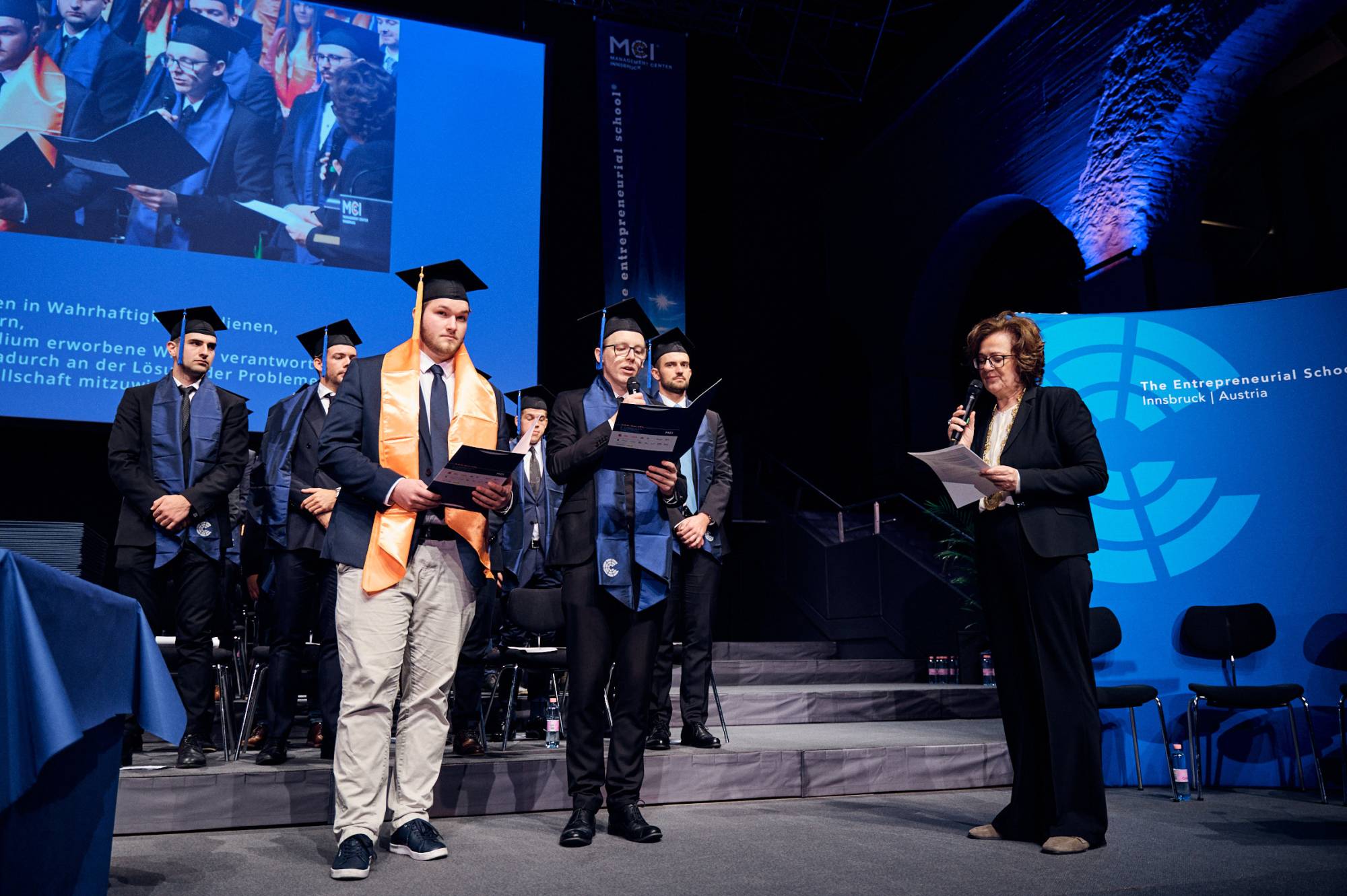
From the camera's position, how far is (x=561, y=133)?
26.1 ft

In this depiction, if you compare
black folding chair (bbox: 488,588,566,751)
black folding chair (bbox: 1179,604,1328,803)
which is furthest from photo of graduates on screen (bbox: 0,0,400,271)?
black folding chair (bbox: 1179,604,1328,803)

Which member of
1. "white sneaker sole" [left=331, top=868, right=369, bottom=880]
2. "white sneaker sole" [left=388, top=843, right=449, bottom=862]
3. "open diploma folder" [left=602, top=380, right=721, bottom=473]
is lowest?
"white sneaker sole" [left=388, top=843, right=449, bottom=862]

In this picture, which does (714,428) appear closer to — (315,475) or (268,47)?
(315,475)

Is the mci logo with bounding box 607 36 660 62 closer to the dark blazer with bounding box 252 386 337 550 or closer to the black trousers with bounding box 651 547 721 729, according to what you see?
the dark blazer with bounding box 252 386 337 550

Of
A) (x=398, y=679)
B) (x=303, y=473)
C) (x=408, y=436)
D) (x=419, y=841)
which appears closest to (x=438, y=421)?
(x=408, y=436)

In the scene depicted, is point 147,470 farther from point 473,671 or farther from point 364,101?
point 364,101

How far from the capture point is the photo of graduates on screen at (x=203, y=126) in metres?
6.00

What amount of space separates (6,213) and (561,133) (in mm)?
3870

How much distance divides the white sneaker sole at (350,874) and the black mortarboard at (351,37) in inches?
233

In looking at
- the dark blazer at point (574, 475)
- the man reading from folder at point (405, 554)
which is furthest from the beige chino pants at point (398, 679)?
the dark blazer at point (574, 475)

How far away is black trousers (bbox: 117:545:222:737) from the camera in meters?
3.85

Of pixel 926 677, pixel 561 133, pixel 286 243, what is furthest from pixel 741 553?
pixel 286 243

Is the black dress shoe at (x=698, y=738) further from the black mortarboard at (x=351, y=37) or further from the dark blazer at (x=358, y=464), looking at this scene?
the black mortarboard at (x=351, y=37)

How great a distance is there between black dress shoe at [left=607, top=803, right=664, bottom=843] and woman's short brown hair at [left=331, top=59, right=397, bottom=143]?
532cm
